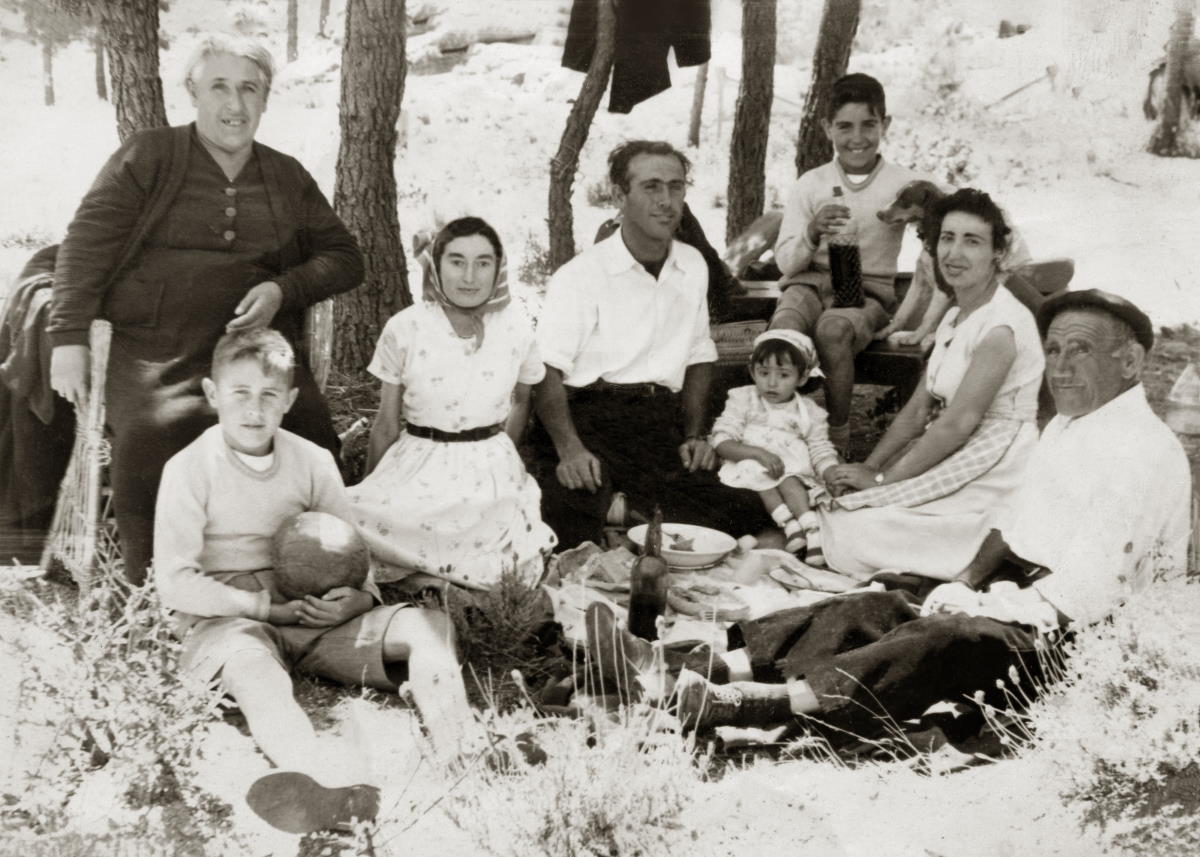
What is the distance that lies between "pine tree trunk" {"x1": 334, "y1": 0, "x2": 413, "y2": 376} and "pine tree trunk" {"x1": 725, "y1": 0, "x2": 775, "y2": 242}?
3.16 metres

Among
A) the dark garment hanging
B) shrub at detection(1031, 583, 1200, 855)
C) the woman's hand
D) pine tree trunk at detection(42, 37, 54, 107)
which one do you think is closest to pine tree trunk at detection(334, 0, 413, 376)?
pine tree trunk at detection(42, 37, 54, 107)

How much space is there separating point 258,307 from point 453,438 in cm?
82

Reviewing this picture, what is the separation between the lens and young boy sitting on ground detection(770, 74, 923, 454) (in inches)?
215

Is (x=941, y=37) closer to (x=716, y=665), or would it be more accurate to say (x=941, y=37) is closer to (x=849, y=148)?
(x=849, y=148)

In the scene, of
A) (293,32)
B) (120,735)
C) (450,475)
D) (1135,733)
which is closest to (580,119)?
(293,32)

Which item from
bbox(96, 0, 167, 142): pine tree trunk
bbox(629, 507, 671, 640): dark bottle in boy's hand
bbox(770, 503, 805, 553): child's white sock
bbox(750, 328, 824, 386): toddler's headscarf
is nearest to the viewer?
bbox(629, 507, 671, 640): dark bottle in boy's hand

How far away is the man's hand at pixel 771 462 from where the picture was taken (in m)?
4.94

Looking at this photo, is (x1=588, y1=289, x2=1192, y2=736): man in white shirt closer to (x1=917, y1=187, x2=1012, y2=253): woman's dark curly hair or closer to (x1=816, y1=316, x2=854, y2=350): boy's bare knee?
(x1=917, y1=187, x2=1012, y2=253): woman's dark curly hair

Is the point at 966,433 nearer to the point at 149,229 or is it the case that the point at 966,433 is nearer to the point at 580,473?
the point at 580,473

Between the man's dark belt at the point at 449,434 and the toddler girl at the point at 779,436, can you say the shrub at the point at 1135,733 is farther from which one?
the man's dark belt at the point at 449,434

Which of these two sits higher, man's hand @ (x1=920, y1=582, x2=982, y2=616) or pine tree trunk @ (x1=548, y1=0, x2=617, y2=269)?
pine tree trunk @ (x1=548, y1=0, x2=617, y2=269)

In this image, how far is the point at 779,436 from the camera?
507 centimetres

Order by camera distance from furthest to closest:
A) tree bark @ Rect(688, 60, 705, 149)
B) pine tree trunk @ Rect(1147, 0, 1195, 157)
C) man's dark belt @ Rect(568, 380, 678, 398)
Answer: tree bark @ Rect(688, 60, 705, 149)
pine tree trunk @ Rect(1147, 0, 1195, 157)
man's dark belt @ Rect(568, 380, 678, 398)

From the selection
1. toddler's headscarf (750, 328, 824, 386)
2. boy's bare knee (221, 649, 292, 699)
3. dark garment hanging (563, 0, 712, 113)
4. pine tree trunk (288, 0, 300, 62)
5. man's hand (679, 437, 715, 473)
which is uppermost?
dark garment hanging (563, 0, 712, 113)
